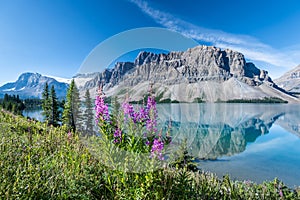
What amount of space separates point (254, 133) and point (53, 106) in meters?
59.7

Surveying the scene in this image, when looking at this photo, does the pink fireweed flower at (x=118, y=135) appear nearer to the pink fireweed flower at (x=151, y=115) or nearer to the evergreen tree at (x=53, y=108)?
the pink fireweed flower at (x=151, y=115)

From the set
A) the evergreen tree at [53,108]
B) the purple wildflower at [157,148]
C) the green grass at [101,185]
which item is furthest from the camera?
the evergreen tree at [53,108]

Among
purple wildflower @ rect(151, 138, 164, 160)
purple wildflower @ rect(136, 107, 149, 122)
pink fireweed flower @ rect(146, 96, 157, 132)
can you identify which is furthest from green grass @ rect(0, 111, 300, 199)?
purple wildflower @ rect(136, 107, 149, 122)

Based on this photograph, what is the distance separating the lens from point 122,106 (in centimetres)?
371

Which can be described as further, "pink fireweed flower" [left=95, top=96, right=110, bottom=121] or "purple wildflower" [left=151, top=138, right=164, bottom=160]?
"pink fireweed flower" [left=95, top=96, right=110, bottom=121]

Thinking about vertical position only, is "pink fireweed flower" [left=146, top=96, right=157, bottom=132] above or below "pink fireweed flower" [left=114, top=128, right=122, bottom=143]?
above

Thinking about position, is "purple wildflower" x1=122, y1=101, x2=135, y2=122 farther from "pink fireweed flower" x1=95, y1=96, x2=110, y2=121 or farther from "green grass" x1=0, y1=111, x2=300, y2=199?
"green grass" x1=0, y1=111, x2=300, y2=199

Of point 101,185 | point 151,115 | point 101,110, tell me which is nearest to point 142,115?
point 151,115

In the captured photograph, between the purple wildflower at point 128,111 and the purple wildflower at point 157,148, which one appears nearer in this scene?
the purple wildflower at point 157,148

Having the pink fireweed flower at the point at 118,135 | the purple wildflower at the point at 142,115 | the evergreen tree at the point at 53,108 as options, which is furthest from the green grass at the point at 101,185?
the evergreen tree at the point at 53,108

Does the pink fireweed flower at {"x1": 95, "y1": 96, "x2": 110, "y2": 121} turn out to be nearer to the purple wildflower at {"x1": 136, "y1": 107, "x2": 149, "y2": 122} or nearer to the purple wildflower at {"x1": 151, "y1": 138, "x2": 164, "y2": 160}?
the purple wildflower at {"x1": 136, "y1": 107, "x2": 149, "y2": 122}

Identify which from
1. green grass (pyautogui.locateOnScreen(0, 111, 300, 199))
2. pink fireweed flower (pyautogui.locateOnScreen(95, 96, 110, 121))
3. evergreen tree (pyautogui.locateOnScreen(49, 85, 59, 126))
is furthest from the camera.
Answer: evergreen tree (pyautogui.locateOnScreen(49, 85, 59, 126))

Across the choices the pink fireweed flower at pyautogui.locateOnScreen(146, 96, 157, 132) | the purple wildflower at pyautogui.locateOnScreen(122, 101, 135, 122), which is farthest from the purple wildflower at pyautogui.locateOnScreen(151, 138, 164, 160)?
the purple wildflower at pyautogui.locateOnScreen(122, 101, 135, 122)

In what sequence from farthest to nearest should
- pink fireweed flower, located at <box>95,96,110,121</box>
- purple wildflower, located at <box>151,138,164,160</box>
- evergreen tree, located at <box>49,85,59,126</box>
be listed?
evergreen tree, located at <box>49,85,59,126</box> → pink fireweed flower, located at <box>95,96,110,121</box> → purple wildflower, located at <box>151,138,164,160</box>
